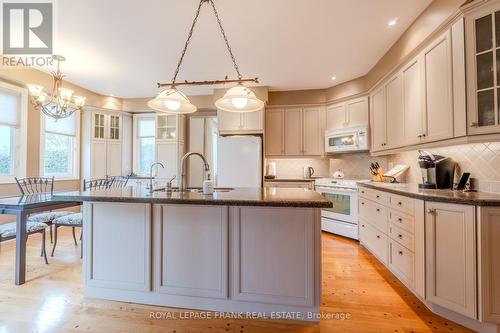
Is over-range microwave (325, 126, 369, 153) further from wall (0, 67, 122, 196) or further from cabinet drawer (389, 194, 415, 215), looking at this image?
wall (0, 67, 122, 196)

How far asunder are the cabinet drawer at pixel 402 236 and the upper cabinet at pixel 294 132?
7.55ft

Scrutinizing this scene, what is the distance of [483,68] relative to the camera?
1.80 meters

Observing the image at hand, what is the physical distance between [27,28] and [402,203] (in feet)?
14.5

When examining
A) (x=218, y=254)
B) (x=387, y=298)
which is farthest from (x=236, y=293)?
(x=387, y=298)

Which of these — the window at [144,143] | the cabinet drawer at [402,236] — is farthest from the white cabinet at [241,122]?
the cabinet drawer at [402,236]

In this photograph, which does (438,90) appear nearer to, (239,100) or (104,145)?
(239,100)

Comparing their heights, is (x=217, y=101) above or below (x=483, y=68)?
below

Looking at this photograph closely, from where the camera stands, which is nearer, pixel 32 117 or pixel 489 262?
pixel 489 262

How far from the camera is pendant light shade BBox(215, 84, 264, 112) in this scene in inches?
79.1

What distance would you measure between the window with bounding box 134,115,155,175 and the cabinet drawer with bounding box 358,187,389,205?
4373 mm

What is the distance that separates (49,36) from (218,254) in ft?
10.5

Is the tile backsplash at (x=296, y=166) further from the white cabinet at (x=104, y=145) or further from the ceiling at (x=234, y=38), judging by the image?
the white cabinet at (x=104, y=145)

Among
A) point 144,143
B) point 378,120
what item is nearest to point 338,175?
point 378,120

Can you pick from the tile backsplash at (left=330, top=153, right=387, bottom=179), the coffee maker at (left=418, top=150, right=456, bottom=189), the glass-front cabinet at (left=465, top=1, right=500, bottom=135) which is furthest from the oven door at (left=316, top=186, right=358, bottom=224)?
the glass-front cabinet at (left=465, top=1, right=500, bottom=135)
